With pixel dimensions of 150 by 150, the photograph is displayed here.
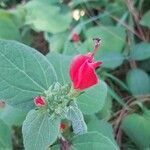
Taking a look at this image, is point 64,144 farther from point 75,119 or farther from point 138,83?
point 138,83

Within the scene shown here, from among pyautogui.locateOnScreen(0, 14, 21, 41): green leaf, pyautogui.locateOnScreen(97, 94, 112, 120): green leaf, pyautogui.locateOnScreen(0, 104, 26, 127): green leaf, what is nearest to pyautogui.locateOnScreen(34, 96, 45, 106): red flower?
pyautogui.locateOnScreen(0, 104, 26, 127): green leaf

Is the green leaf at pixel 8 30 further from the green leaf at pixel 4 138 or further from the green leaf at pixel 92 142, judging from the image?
the green leaf at pixel 92 142

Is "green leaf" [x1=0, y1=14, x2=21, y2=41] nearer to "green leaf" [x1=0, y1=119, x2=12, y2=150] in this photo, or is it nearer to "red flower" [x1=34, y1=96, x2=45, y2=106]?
"green leaf" [x1=0, y1=119, x2=12, y2=150]

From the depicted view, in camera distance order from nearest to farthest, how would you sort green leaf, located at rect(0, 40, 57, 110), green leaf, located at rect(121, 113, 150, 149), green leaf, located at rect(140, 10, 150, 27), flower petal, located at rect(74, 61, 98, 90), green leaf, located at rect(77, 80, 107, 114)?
flower petal, located at rect(74, 61, 98, 90) → green leaf, located at rect(0, 40, 57, 110) → green leaf, located at rect(77, 80, 107, 114) → green leaf, located at rect(121, 113, 150, 149) → green leaf, located at rect(140, 10, 150, 27)

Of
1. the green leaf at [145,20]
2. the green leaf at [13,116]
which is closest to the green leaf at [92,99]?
the green leaf at [13,116]

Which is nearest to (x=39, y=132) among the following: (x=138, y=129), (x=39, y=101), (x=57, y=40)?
(x=39, y=101)
